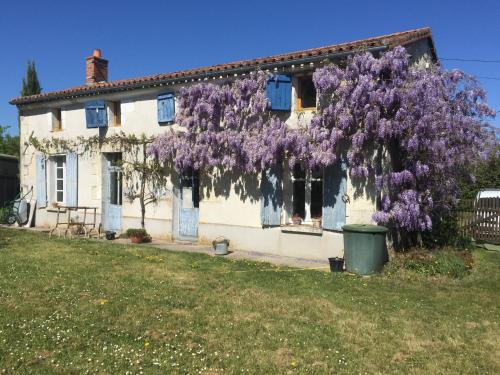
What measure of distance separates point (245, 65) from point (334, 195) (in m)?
3.75

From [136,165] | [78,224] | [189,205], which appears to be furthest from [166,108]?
[78,224]

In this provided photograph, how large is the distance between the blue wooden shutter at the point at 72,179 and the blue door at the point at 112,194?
3.84ft

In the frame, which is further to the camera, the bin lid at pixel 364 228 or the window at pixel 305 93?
the window at pixel 305 93

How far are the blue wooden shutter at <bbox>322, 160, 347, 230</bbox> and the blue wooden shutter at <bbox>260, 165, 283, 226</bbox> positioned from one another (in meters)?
1.15

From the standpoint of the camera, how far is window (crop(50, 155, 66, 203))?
1503 centimetres

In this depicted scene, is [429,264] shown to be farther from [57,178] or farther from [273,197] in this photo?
[57,178]

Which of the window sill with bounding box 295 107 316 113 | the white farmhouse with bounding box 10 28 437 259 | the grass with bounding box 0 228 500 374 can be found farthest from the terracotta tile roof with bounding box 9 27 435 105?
the grass with bounding box 0 228 500 374

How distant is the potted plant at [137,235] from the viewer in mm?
11922

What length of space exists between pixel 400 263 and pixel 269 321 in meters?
3.81

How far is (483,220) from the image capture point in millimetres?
11930

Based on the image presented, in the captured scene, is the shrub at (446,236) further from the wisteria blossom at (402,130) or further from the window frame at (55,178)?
the window frame at (55,178)

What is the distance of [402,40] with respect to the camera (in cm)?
909

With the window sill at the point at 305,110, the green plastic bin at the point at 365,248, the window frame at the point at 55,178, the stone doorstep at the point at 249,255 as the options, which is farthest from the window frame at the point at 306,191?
the window frame at the point at 55,178

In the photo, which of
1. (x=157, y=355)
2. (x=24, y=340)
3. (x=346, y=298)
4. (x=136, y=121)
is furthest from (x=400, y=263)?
(x=136, y=121)
